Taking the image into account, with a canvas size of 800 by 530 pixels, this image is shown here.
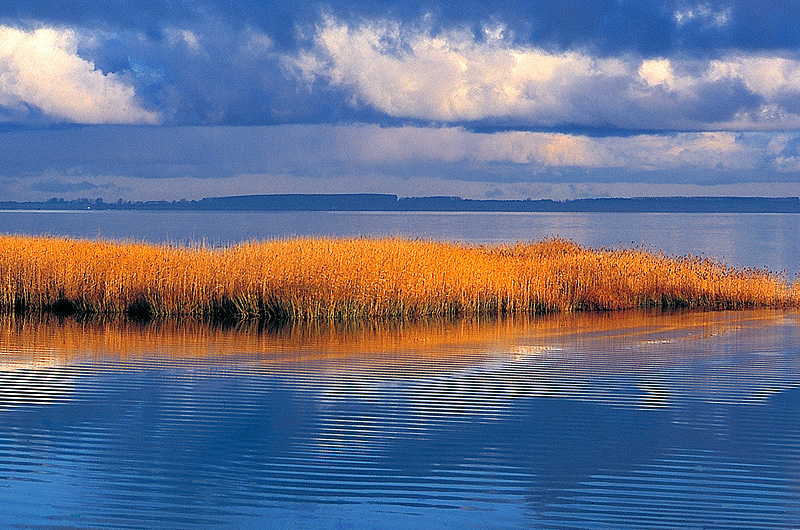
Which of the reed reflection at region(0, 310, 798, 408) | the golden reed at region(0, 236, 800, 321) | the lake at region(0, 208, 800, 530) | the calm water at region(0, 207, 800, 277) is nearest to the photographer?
the lake at region(0, 208, 800, 530)

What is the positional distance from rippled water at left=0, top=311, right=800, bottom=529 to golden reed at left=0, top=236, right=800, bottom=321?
10.7ft

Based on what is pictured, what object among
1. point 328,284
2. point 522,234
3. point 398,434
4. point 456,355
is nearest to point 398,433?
point 398,434

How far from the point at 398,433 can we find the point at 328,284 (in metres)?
9.55

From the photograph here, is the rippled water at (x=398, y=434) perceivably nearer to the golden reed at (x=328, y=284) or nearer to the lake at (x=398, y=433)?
the lake at (x=398, y=433)

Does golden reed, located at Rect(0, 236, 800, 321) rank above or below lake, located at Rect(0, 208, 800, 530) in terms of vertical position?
above

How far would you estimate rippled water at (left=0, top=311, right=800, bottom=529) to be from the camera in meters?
6.70

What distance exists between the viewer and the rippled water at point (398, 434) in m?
6.70

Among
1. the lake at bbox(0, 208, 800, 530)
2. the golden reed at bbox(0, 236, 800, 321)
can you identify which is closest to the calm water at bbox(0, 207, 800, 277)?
the golden reed at bbox(0, 236, 800, 321)

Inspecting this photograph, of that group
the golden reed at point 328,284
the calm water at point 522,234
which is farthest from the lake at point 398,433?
the calm water at point 522,234

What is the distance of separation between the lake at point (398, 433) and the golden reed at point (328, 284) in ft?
9.78

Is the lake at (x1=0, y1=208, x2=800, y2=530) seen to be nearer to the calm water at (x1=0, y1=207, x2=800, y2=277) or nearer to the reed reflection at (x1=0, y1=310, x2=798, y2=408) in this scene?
the reed reflection at (x1=0, y1=310, x2=798, y2=408)

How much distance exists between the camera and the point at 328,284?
59.6 feet

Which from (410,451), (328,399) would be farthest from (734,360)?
(410,451)

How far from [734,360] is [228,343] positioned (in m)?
7.04
